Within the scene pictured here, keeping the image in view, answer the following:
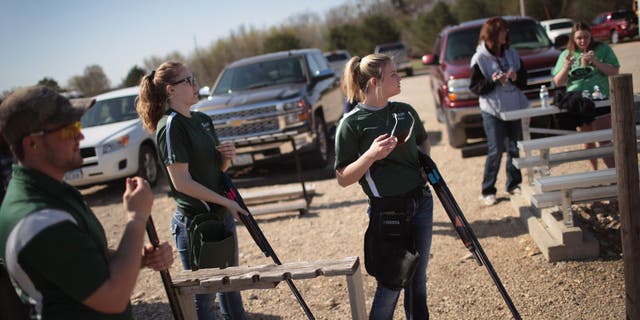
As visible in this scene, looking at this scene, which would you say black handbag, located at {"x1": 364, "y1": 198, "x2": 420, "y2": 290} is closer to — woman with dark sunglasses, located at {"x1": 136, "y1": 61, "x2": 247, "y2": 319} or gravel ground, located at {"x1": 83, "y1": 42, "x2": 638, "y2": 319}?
woman with dark sunglasses, located at {"x1": 136, "y1": 61, "x2": 247, "y2": 319}

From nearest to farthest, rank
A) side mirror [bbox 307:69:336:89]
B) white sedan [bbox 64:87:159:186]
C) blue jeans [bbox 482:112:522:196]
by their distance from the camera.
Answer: blue jeans [bbox 482:112:522:196]
white sedan [bbox 64:87:159:186]
side mirror [bbox 307:69:336:89]

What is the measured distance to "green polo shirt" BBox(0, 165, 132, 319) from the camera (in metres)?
Answer: 1.61

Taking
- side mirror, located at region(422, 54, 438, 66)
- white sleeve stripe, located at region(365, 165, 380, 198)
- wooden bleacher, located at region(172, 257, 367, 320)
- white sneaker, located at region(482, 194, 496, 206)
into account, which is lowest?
white sneaker, located at region(482, 194, 496, 206)

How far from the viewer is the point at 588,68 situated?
5.73 meters

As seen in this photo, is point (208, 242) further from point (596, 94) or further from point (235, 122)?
point (235, 122)

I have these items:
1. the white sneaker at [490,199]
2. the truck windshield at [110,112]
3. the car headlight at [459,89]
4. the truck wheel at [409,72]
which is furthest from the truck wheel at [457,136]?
the truck wheel at [409,72]

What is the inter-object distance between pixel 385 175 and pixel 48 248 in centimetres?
188

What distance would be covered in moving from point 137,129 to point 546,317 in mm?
8136

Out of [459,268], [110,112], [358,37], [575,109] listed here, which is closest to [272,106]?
[110,112]

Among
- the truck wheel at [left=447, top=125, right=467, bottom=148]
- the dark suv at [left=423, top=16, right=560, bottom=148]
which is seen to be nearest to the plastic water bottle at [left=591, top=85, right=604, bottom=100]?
the dark suv at [left=423, top=16, right=560, bottom=148]

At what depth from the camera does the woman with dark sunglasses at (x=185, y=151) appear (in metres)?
3.08

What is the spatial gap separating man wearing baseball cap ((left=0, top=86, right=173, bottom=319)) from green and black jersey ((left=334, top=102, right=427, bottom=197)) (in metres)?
1.38

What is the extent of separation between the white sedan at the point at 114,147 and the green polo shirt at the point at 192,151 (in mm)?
6687

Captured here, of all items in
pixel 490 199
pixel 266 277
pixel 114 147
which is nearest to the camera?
pixel 266 277
